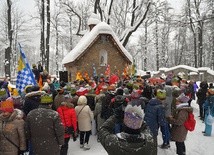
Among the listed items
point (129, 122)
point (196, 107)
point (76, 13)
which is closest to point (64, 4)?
point (76, 13)

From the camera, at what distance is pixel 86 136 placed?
8219 millimetres

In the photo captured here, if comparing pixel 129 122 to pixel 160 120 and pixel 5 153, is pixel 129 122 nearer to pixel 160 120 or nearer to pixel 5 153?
pixel 5 153

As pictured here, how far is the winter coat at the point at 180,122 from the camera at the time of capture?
23.4ft

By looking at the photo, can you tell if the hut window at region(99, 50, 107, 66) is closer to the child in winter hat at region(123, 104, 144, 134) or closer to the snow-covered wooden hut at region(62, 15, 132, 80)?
the snow-covered wooden hut at region(62, 15, 132, 80)

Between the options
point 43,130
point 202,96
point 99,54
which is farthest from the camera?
point 99,54

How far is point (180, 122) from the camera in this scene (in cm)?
717

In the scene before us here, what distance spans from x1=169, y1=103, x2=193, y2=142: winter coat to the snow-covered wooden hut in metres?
12.9

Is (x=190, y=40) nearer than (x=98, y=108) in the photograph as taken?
No

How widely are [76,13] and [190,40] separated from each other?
39.5 metres

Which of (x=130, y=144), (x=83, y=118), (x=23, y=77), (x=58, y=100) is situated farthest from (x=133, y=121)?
(x=23, y=77)

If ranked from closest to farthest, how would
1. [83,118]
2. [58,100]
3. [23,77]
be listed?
[83,118] → [58,100] → [23,77]

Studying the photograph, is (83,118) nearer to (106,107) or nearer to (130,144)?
(106,107)

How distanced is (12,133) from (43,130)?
0.61 metres

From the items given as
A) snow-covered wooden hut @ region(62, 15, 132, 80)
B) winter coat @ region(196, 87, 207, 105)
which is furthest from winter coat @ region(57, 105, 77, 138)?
snow-covered wooden hut @ region(62, 15, 132, 80)
